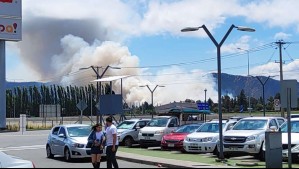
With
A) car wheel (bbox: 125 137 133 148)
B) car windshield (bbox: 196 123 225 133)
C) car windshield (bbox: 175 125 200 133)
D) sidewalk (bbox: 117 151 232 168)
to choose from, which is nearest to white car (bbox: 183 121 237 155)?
car windshield (bbox: 196 123 225 133)

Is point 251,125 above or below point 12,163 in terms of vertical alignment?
above

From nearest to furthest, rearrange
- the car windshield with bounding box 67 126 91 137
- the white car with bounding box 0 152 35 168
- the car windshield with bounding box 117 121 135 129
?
the white car with bounding box 0 152 35 168, the car windshield with bounding box 67 126 91 137, the car windshield with bounding box 117 121 135 129

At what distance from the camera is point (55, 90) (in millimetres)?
150750

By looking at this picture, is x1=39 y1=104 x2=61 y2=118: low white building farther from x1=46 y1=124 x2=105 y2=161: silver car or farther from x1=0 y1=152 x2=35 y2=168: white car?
x1=0 y1=152 x2=35 y2=168: white car

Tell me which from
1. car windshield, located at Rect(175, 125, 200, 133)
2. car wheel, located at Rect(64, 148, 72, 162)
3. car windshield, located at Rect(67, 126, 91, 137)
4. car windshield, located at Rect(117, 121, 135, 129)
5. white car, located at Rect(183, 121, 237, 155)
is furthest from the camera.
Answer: car windshield, located at Rect(117, 121, 135, 129)

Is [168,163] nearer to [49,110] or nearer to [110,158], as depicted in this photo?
[110,158]

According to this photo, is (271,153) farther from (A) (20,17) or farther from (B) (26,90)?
(B) (26,90)

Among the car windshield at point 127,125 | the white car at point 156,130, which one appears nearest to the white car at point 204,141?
the white car at point 156,130

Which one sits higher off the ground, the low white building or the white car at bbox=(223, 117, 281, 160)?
the low white building

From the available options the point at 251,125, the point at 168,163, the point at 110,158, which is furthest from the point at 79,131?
the point at 251,125

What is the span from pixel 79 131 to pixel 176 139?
5.15 m

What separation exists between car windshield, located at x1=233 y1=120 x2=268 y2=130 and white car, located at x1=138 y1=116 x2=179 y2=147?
21.3ft

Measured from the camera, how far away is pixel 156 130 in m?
26.9

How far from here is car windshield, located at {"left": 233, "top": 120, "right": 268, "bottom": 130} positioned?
2030 cm
